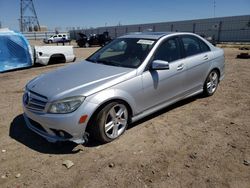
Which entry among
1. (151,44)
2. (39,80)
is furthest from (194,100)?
(39,80)

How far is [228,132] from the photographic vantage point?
3.93 metres

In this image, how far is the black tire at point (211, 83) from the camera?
5.41 m

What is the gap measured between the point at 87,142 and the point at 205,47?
3.40 m

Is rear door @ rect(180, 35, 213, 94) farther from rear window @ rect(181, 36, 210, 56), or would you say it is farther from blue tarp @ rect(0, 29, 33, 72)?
blue tarp @ rect(0, 29, 33, 72)

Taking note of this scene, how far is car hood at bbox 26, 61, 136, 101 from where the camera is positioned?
3.27m

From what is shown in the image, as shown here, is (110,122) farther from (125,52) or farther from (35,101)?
(125,52)

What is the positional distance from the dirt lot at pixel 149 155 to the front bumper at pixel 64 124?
272 millimetres

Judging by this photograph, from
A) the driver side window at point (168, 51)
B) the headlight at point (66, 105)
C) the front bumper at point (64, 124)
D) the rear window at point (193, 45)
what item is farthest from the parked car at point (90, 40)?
the headlight at point (66, 105)

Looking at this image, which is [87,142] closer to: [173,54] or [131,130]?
[131,130]

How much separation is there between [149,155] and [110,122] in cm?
75

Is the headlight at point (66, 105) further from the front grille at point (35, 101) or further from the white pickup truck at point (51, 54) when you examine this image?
the white pickup truck at point (51, 54)

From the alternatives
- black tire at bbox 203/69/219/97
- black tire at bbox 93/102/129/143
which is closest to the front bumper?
black tire at bbox 93/102/129/143

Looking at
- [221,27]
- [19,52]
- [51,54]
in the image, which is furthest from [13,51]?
[221,27]

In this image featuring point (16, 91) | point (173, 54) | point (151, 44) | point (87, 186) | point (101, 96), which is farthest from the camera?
point (16, 91)
